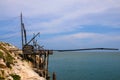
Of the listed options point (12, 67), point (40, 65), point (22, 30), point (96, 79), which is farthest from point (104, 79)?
point (12, 67)

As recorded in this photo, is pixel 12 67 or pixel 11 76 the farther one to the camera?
pixel 12 67

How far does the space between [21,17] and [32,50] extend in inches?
270

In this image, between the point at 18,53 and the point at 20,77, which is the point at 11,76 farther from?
the point at 18,53

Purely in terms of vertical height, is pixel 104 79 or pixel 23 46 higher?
pixel 23 46

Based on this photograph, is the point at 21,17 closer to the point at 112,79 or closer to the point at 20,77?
the point at 20,77

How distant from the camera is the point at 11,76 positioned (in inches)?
1540

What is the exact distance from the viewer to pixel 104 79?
75125 mm

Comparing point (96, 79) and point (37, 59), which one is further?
point (96, 79)

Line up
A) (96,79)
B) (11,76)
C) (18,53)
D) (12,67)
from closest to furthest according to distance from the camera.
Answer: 1. (11,76)
2. (12,67)
3. (18,53)
4. (96,79)

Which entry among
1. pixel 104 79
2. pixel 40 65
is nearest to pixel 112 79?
pixel 104 79

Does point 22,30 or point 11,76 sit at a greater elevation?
point 22,30

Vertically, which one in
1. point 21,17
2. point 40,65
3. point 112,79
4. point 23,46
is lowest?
point 112,79

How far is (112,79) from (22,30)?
29653mm

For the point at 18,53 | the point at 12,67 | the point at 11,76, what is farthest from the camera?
the point at 18,53
